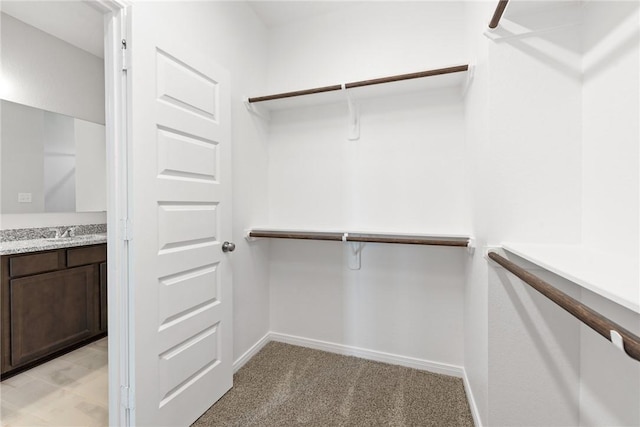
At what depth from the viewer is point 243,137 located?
203 cm

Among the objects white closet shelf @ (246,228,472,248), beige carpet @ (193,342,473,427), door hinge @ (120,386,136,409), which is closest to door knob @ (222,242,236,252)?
white closet shelf @ (246,228,472,248)

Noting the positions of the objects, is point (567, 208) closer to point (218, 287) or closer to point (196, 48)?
point (218, 287)

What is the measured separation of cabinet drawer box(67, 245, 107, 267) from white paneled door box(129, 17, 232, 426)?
1.52 meters

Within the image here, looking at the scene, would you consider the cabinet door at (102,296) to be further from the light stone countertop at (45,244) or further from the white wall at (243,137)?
the white wall at (243,137)

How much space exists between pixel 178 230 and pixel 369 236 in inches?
43.3

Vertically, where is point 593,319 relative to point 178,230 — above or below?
below

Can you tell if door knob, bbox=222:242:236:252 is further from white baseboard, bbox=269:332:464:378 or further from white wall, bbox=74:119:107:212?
white wall, bbox=74:119:107:212

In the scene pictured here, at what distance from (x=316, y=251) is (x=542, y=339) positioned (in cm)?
145

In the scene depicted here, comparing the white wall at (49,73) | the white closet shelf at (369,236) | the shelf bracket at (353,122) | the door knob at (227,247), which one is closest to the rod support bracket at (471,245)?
the white closet shelf at (369,236)

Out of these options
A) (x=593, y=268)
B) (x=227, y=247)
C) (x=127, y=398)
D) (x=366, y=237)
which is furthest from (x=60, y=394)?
(x=593, y=268)

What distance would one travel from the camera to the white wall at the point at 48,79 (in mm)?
2178

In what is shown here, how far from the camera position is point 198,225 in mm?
1515

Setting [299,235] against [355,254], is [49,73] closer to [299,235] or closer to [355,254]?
[299,235]

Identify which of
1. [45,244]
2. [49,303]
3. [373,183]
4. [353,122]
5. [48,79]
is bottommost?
[49,303]
